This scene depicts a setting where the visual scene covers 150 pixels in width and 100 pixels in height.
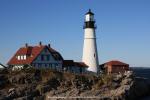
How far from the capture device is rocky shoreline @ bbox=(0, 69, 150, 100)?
43.0 metres

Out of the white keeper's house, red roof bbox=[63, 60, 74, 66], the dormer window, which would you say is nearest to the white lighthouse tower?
the white keeper's house

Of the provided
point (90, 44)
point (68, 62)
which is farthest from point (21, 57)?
point (90, 44)

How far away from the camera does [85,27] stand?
55250 mm

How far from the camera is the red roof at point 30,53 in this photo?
5297 centimetres

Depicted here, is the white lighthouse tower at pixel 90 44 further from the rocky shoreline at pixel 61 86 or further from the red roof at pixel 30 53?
the rocky shoreline at pixel 61 86

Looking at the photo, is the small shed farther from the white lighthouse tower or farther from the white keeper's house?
the white keeper's house

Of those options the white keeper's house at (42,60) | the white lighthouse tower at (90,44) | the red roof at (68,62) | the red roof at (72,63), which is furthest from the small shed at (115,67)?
the red roof at (68,62)

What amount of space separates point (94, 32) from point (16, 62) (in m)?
12.2

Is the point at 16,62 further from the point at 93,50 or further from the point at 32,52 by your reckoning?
the point at 93,50

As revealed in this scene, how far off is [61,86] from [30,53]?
34.1ft

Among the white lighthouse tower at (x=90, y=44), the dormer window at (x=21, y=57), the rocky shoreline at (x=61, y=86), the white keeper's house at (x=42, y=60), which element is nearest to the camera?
the rocky shoreline at (x=61, y=86)

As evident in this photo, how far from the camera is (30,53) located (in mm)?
53906

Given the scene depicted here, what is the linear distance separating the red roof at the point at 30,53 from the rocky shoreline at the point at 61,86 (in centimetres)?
613

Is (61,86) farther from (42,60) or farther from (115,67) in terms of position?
(115,67)
